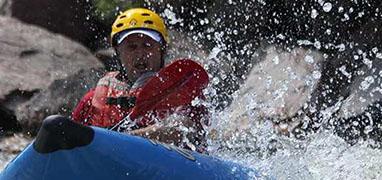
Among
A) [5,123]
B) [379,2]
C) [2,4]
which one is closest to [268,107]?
[379,2]

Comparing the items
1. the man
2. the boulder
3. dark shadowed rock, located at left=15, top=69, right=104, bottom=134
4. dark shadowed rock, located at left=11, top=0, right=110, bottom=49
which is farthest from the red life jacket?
dark shadowed rock, located at left=11, top=0, right=110, bottom=49

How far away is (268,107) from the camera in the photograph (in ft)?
21.6

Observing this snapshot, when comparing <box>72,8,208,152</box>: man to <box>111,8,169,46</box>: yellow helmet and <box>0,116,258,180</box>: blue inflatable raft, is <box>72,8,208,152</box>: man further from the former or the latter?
<box>0,116,258,180</box>: blue inflatable raft

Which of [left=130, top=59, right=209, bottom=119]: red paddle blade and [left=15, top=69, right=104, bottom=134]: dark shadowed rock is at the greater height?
[left=15, top=69, right=104, bottom=134]: dark shadowed rock

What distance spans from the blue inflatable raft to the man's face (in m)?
0.93

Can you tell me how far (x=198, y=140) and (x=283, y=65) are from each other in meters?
3.70

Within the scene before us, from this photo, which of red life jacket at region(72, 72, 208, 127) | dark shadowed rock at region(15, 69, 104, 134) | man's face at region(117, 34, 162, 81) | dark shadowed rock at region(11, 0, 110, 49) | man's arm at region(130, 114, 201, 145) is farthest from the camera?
dark shadowed rock at region(11, 0, 110, 49)

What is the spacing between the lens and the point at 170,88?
3.61m

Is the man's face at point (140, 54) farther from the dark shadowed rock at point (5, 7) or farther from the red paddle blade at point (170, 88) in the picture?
the dark shadowed rock at point (5, 7)

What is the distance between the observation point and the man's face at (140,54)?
12.6 feet

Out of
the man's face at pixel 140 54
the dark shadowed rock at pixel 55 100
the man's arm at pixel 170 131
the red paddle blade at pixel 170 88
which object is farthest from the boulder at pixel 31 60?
the man's arm at pixel 170 131

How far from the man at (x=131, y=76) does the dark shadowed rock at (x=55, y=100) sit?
10.6 feet

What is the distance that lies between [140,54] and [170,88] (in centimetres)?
32

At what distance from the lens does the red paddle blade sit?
3.58 m
